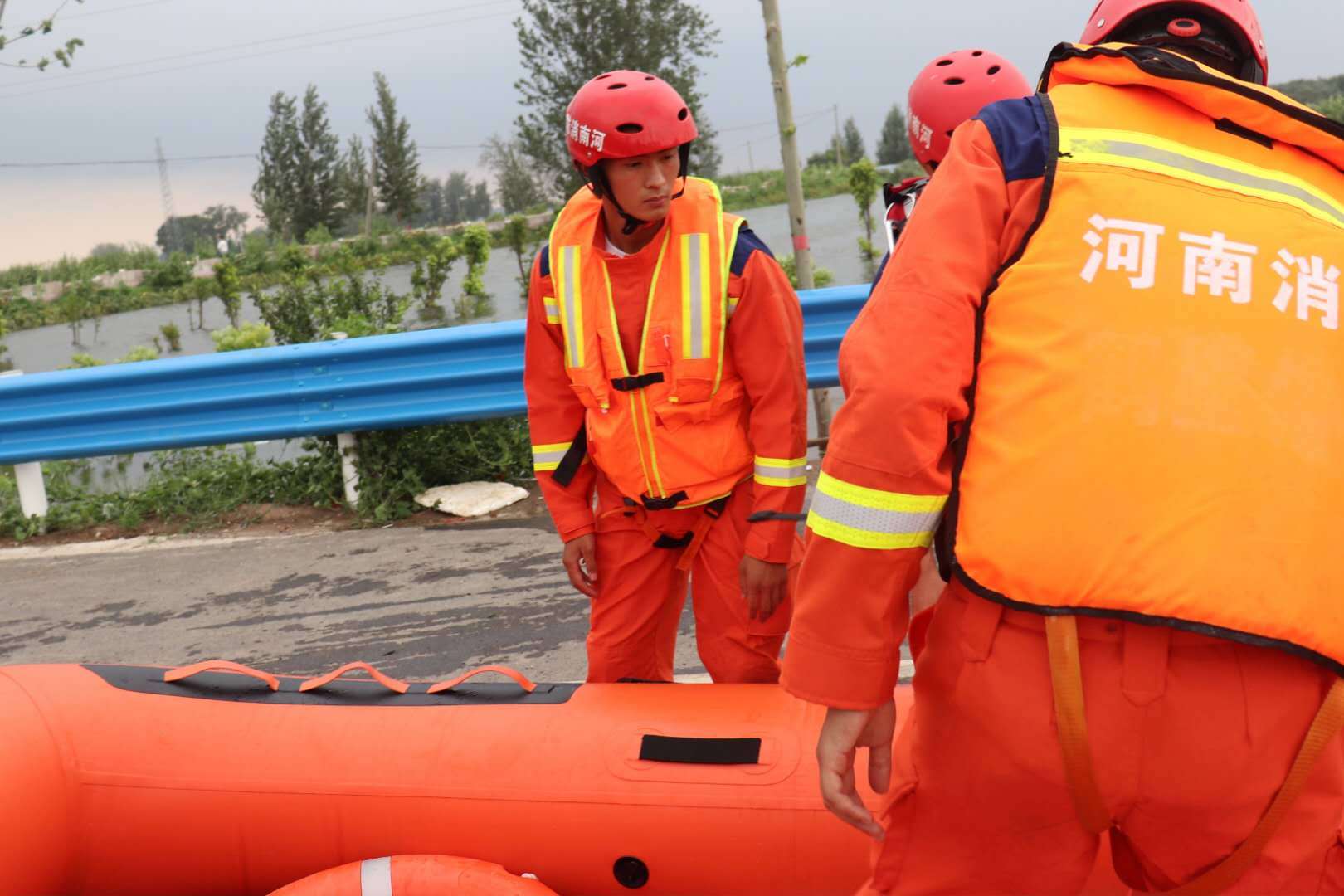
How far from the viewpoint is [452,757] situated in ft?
9.89

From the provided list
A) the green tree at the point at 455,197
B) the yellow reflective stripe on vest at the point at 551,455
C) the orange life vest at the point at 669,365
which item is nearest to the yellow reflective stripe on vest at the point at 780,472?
the orange life vest at the point at 669,365

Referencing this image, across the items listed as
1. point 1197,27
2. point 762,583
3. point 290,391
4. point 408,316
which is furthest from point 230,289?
point 1197,27

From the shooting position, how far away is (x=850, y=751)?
1781 mm

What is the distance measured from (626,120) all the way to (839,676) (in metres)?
A: 2.03

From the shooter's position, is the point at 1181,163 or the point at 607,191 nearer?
the point at 1181,163

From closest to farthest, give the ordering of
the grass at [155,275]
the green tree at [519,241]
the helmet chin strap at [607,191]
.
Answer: the helmet chin strap at [607,191]
the green tree at [519,241]
the grass at [155,275]

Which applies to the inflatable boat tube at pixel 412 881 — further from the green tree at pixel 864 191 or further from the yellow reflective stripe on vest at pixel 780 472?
the green tree at pixel 864 191

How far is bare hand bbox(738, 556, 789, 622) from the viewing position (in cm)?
344

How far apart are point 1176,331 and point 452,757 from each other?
6.61ft

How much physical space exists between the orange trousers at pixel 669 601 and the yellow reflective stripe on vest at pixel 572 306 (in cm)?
44

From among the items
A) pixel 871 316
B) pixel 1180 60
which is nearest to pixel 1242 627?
pixel 871 316

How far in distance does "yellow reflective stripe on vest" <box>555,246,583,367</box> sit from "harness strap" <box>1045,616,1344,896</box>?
6.86 ft

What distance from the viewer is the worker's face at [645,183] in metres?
3.42

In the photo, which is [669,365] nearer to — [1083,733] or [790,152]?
[1083,733]
